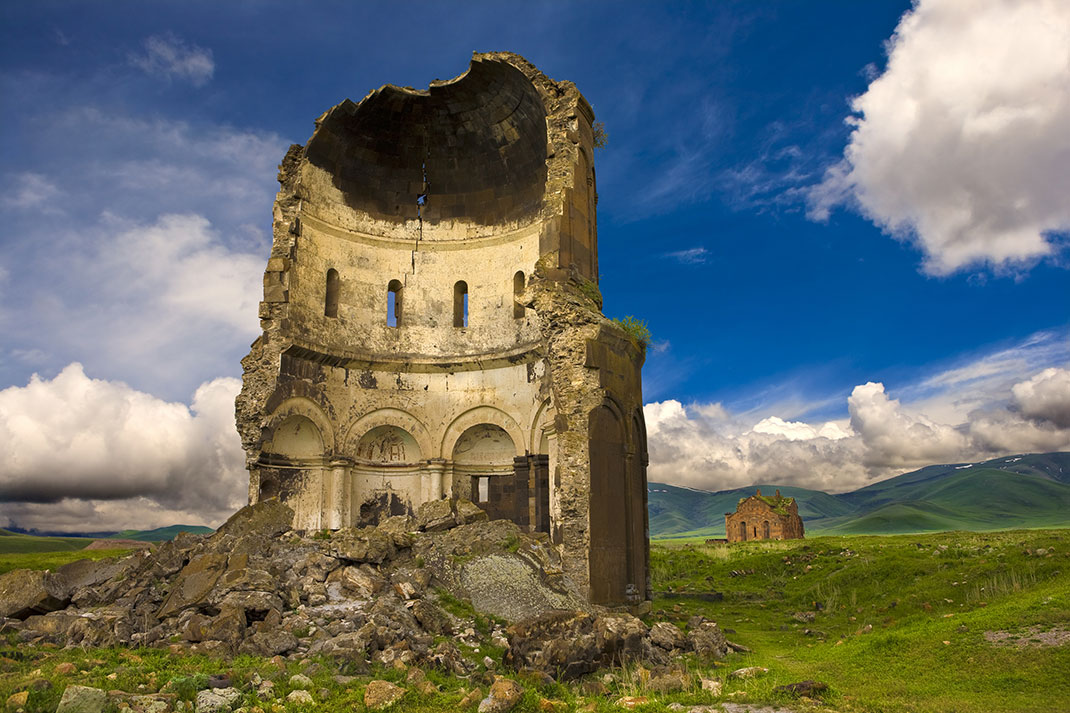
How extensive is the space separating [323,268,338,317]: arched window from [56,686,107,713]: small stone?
14761 mm

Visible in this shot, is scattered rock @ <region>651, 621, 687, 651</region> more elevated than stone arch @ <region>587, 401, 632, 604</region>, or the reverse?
stone arch @ <region>587, 401, 632, 604</region>

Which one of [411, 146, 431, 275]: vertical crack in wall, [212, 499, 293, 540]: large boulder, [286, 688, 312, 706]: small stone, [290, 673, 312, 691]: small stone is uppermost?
[411, 146, 431, 275]: vertical crack in wall

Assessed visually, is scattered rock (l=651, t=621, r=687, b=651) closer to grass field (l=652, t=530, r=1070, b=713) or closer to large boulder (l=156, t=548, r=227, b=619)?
grass field (l=652, t=530, r=1070, b=713)

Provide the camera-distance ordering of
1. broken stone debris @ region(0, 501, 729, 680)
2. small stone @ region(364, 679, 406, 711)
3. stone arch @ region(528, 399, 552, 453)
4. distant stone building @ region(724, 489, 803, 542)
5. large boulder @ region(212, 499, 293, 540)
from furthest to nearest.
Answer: distant stone building @ region(724, 489, 803, 542), stone arch @ region(528, 399, 552, 453), large boulder @ region(212, 499, 293, 540), broken stone debris @ region(0, 501, 729, 680), small stone @ region(364, 679, 406, 711)

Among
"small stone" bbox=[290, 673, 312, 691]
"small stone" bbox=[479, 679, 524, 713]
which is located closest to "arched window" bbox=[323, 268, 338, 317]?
"small stone" bbox=[290, 673, 312, 691]

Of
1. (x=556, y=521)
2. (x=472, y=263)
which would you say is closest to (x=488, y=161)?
(x=472, y=263)

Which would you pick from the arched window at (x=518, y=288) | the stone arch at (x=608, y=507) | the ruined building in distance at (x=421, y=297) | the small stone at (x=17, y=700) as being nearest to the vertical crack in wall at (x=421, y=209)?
the ruined building in distance at (x=421, y=297)

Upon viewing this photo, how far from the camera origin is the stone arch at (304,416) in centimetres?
1875

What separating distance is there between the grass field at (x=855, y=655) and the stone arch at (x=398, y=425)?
24.8 feet

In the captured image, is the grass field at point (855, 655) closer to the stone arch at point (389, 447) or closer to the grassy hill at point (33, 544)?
Answer: the stone arch at point (389, 447)

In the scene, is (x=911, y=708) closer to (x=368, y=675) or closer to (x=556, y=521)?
(x=368, y=675)

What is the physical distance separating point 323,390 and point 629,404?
8750 mm

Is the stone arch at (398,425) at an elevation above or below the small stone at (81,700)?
above

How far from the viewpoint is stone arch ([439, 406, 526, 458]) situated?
21.0 meters
